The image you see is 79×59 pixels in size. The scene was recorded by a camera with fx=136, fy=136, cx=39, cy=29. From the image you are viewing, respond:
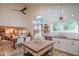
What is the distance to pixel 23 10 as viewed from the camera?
2.48 m

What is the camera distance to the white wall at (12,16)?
2.44 meters

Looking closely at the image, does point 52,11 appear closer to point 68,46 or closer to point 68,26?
point 68,26

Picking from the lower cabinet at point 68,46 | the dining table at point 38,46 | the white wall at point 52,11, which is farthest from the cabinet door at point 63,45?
the white wall at point 52,11

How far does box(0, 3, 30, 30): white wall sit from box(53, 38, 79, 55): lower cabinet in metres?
0.63

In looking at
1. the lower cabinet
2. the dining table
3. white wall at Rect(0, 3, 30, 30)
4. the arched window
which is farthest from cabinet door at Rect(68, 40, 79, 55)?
white wall at Rect(0, 3, 30, 30)

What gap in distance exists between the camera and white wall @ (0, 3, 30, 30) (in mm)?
2443

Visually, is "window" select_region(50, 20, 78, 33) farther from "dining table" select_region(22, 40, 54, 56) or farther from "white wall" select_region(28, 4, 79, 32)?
"dining table" select_region(22, 40, 54, 56)

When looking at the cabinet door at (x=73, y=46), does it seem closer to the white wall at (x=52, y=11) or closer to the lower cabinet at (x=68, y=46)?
the lower cabinet at (x=68, y=46)

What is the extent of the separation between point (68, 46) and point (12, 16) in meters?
1.14

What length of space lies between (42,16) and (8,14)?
0.62 meters

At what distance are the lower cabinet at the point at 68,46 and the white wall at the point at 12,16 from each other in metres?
0.63

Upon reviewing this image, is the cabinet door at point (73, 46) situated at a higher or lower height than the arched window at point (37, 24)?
lower

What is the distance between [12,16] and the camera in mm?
2455

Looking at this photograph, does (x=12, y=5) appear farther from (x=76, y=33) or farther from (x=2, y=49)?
(x=76, y=33)
